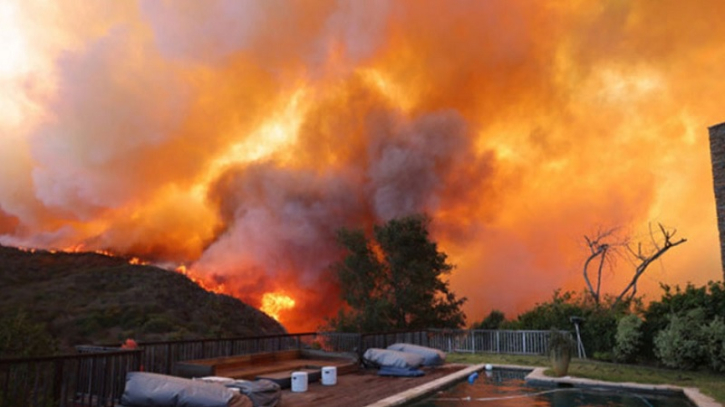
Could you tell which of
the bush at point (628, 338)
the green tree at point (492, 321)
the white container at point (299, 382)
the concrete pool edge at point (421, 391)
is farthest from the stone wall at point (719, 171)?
the white container at point (299, 382)

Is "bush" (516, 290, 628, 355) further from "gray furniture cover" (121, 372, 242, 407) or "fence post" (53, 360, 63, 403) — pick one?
"fence post" (53, 360, 63, 403)

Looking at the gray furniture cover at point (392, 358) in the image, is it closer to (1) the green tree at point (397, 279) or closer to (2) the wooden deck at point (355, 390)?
(2) the wooden deck at point (355, 390)

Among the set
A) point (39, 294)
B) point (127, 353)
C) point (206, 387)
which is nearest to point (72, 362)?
point (127, 353)

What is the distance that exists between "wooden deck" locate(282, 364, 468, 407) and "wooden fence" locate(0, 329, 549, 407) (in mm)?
2036

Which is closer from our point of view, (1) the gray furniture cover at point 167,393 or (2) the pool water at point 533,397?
(1) the gray furniture cover at point 167,393

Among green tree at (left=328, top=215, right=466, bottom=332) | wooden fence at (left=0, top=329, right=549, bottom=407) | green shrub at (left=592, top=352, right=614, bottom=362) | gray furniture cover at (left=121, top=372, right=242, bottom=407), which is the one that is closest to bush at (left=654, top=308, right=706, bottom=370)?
green shrub at (left=592, top=352, right=614, bottom=362)

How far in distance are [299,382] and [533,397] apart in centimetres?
473

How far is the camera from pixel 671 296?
52.9ft

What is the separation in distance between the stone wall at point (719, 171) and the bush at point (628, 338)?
4679 mm

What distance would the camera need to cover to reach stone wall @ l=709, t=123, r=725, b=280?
1819cm

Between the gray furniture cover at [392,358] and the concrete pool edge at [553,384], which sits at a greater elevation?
the gray furniture cover at [392,358]

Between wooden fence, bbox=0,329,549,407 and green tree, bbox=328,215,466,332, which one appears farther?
green tree, bbox=328,215,466,332

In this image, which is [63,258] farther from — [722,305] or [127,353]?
[722,305]

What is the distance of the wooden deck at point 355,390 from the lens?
344 inches
